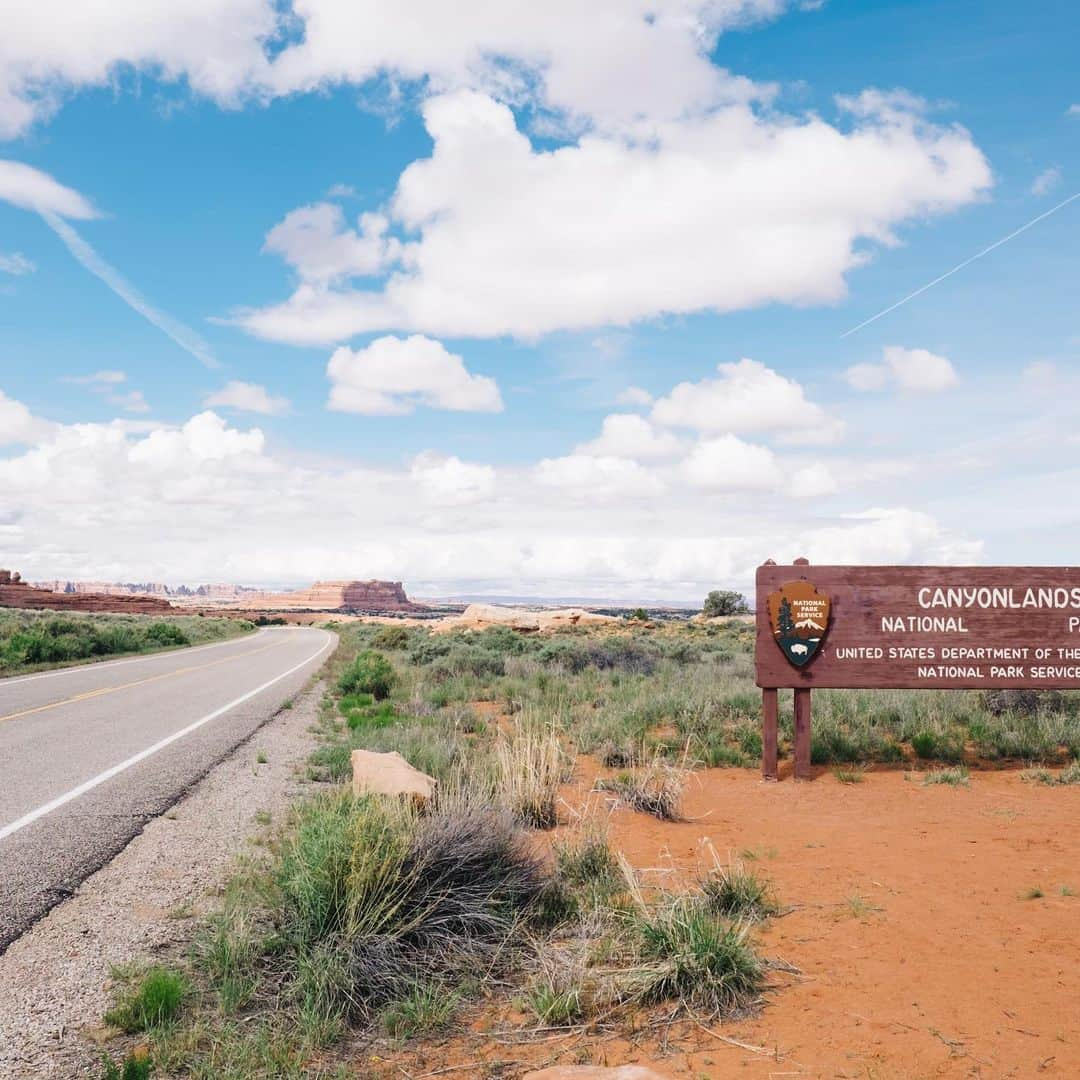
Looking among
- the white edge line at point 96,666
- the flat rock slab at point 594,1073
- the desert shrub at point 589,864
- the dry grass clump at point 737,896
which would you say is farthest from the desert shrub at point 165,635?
the flat rock slab at point 594,1073

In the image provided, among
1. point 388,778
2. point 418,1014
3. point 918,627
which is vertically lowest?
point 418,1014

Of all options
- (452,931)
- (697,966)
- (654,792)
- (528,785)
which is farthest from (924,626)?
(452,931)

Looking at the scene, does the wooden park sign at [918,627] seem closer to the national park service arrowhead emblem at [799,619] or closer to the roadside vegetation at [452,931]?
the national park service arrowhead emblem at [799,619]

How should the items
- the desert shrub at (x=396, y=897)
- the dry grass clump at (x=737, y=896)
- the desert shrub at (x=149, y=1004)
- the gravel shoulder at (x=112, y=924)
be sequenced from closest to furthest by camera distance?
the gravel shoulder at (x=112, y=924) < the desert shrub at (x=149, y=1004) < the desert shrub at (x=396, y=897) < the dry grass clump at (x=737, y=896)

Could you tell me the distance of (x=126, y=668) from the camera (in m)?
23.3

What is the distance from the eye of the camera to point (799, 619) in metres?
10.3

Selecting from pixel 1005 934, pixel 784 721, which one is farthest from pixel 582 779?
pixel 1005 934

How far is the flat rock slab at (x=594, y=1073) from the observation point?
10.6 feet

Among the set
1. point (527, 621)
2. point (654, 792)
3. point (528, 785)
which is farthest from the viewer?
point (527, 621)

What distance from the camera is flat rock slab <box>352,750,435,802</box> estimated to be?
6711 millimetres

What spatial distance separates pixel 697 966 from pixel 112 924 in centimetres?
351

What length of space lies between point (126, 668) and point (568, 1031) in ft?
73.6

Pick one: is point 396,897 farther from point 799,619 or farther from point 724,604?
point 724,604

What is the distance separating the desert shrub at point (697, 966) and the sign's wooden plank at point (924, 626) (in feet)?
19.7
